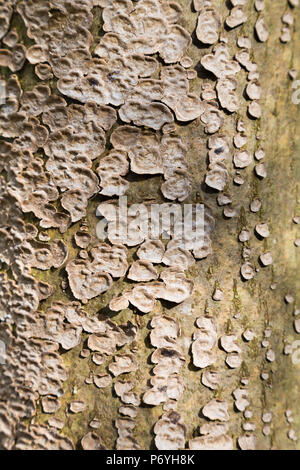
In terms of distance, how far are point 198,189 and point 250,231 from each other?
0.16 m

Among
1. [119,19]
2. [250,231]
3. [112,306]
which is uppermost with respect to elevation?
[119,19]

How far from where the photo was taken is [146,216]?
86 centimetres

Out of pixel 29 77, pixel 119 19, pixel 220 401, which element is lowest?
pixel 220 401

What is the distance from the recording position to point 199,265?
0.88 metres

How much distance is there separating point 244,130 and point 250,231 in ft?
0.76

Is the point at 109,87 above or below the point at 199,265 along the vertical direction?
above

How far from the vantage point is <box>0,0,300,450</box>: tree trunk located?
0.84m

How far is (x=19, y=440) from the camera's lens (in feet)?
3.03

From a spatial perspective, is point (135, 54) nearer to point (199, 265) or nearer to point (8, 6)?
point (8, 6)

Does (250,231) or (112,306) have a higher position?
(250,231)

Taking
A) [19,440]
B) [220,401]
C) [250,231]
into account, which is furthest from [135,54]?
[19,440]

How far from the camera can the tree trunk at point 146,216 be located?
0.84 m
